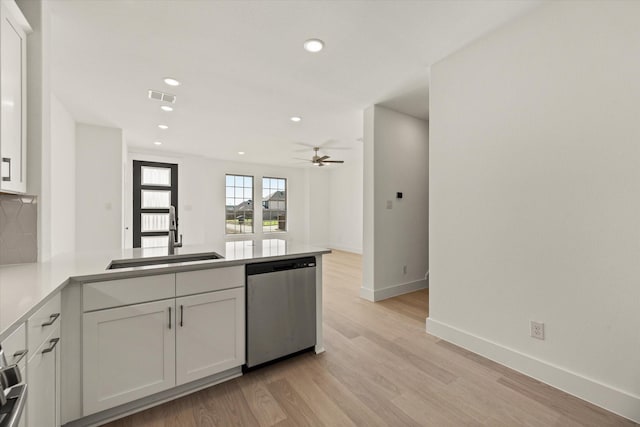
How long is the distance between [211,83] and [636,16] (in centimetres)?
335

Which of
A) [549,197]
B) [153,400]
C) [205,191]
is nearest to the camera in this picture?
[153,400]

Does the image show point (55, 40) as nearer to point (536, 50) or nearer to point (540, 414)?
point (536, 50)

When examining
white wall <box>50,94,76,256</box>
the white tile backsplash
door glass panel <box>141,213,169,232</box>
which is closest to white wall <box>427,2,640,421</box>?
the white tile backsplash

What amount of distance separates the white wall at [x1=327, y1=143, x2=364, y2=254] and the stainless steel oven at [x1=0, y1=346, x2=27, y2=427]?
22.5 ft

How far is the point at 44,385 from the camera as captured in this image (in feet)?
3.93

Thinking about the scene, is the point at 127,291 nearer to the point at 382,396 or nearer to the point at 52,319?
the point at 52,319

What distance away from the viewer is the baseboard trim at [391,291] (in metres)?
3.61

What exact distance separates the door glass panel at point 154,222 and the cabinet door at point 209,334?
5497mm

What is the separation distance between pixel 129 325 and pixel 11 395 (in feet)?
3.05

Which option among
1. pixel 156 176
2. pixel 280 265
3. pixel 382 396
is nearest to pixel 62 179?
pixel 156 176

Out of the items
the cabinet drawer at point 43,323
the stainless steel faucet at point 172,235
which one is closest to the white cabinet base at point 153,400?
the cabinet drawer at point 43,323

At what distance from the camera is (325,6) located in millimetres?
1888

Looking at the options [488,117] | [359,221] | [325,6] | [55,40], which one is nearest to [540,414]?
[488,117]

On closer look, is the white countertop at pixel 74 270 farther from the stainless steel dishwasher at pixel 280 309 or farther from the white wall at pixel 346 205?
the white wall at pixel 346 205
